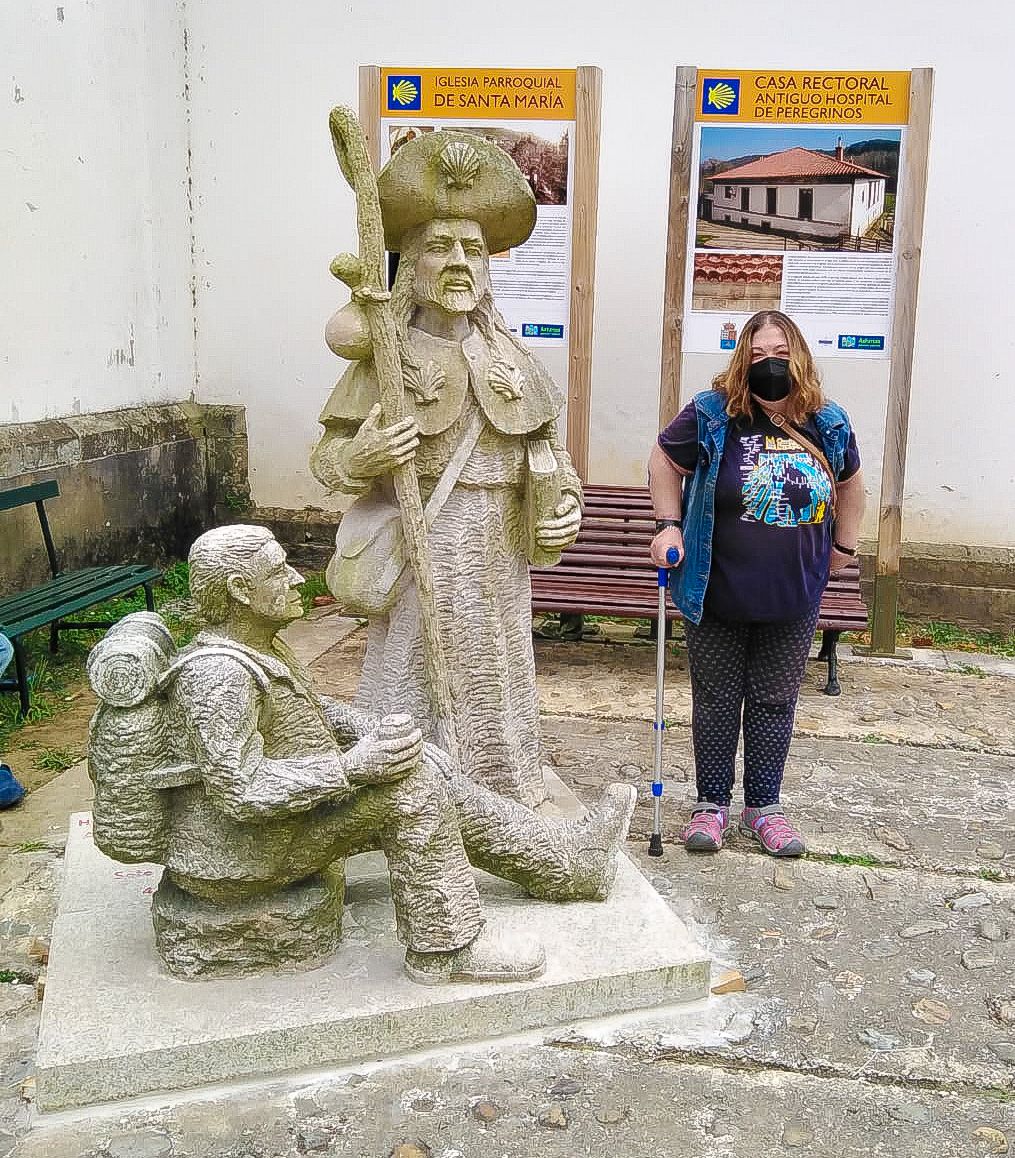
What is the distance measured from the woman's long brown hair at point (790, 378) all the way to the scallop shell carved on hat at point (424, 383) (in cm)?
96

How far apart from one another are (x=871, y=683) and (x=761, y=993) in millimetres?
3336

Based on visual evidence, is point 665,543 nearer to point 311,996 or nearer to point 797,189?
point 311,996

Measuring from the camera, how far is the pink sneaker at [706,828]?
3.86 meters

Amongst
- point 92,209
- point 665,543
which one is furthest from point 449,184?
point 92,209

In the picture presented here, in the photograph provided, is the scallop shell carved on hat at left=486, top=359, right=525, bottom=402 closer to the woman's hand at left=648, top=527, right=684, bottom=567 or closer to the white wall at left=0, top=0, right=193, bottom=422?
the woman's hand at left=648, top=527, right=684, bottom=567

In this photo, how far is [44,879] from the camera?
11.9 ft

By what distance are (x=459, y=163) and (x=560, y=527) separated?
42.1 inches

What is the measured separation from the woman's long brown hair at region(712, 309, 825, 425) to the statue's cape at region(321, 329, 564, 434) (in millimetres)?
641

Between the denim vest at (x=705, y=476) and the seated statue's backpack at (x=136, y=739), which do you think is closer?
the seated statue's backpack at (x=136, y=739)

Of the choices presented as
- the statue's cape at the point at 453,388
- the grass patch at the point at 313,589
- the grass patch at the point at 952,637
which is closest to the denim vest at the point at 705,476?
the statue's cape at the point at 453,388

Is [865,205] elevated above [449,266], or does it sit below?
above

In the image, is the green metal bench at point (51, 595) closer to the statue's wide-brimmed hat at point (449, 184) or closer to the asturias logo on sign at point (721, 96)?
the statue's wide-brimmed hat at point (449, 184)

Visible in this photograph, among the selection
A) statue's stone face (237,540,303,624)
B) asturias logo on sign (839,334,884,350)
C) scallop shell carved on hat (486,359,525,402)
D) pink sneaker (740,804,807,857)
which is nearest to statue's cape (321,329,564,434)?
scallop shell carved on hat (486,359,525,402)

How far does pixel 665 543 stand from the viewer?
3.73 metres
